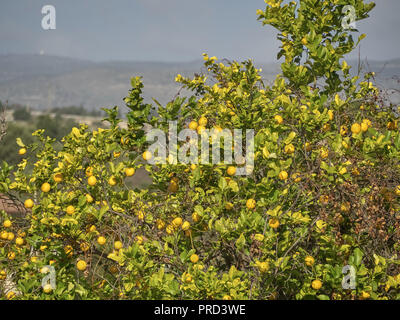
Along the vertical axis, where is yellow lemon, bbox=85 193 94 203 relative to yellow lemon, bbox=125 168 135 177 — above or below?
below

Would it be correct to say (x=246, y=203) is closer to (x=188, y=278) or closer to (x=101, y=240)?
(x=188, y=278)

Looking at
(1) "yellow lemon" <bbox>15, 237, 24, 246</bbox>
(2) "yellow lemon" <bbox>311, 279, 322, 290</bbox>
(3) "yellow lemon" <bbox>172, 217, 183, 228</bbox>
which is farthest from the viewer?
(1) "yellow lemon" <bbox>15, 237, 24, 246</bbox>

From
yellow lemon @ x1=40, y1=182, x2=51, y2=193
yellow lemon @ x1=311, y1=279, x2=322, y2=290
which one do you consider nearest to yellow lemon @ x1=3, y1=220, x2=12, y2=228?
yellow lemon @ x1=40, y1=182, x2=51, y2=193

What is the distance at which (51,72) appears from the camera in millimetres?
142125

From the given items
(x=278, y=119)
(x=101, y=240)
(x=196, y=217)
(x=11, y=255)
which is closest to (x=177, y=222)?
(x=196, y=217)

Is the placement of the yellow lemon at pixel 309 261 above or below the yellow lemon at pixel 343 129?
below

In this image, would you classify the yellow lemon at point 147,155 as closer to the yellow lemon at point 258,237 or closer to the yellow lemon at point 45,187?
the yellow lemon at point 45,187

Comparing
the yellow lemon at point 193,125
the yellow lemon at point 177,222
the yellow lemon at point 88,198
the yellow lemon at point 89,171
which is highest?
the yellow lemon at point 193,125

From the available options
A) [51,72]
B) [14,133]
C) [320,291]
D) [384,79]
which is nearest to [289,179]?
[320,291]

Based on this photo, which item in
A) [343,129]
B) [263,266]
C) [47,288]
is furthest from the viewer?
[343,129]

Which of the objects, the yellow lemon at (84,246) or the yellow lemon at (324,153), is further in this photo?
the yellow lemon at (84,246)

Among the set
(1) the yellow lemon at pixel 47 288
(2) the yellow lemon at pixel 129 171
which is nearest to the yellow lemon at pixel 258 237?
(2) the yellow lemon at pixel 129 171

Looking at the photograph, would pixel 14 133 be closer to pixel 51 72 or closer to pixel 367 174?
pixel 367 174

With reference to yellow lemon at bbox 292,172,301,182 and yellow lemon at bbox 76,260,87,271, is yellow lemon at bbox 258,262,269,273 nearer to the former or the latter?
yellow lemon at bbox 292,172,301,182
